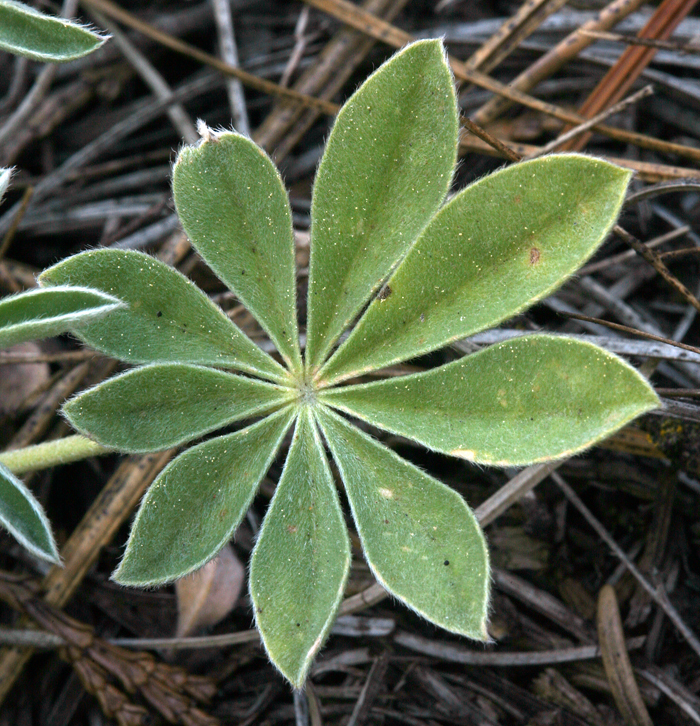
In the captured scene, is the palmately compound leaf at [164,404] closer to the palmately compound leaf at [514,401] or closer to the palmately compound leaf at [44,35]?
the palmately compound leaf at [514,401]

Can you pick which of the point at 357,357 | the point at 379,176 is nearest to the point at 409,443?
the point at 357,357

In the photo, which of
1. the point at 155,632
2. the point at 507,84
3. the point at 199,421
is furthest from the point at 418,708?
the point at 507,84

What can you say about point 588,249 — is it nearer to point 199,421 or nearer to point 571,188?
point 571,188

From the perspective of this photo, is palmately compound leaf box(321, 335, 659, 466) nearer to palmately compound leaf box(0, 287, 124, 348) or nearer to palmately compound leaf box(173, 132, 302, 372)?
palmately compound leaf box(173, 132, 302, 372)

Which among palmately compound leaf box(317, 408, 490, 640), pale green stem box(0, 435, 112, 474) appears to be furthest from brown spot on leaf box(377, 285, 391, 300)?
pale green stem box(0, 435, 112, 474)

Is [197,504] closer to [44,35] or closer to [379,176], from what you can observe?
[379,176]

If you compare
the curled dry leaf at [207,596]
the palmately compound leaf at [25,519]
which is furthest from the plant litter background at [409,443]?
the palmately compound leaf at [25,519]
